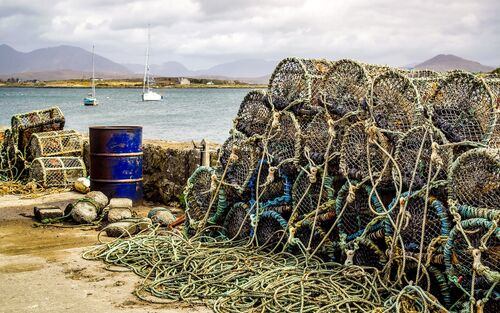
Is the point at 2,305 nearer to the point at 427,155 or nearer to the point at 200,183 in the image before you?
the point at 200,183

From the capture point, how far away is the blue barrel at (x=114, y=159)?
9578 mm

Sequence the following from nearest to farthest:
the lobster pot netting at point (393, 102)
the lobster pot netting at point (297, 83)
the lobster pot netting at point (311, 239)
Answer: the lobster pot netting at point (393, 102) → the lobster pot netting at point (311, 239) → the lobster pot netting at point (297, 83)

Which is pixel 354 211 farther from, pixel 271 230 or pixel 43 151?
pixel 43 151

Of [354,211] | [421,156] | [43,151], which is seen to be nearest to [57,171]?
[43,151]

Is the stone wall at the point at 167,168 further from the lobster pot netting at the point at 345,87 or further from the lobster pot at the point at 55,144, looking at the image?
the lobster pot netting at the point at 345,87

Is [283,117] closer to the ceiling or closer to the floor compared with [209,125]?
closer to the ceiling

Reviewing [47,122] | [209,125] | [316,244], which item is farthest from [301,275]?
[209,125]

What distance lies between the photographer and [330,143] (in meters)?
5.75

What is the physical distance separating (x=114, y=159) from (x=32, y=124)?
3.50 meters

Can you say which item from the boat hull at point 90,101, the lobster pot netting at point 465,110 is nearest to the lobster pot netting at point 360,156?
the lobster pot netting at point 465,110

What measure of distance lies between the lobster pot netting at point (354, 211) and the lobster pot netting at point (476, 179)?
833mm

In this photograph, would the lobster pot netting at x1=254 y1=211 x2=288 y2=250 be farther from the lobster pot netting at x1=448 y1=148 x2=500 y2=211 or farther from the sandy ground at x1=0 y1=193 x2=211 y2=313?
the lobster pot netting at x1=448 y1=148 x2=500 y2=211

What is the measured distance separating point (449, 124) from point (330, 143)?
111 centimetres

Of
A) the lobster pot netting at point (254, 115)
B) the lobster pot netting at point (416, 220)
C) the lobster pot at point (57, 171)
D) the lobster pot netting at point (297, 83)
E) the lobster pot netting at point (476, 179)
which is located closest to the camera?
the lobster pot netting at point (476, 179)
